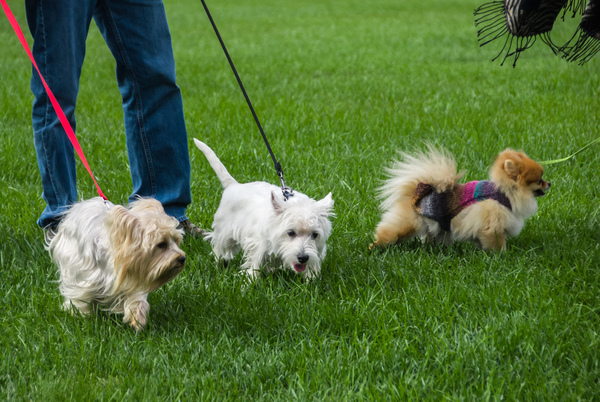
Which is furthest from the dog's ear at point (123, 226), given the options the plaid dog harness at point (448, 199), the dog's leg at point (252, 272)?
the plaid dog harness at point (448, 199)

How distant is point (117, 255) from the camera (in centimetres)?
275

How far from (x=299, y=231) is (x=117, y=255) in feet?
3.11

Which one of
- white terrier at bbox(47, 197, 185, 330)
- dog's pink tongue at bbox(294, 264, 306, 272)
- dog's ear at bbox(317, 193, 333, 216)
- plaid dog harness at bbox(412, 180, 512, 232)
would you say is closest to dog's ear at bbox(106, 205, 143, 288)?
white terrier at bbox(47, 197, 185, 330)

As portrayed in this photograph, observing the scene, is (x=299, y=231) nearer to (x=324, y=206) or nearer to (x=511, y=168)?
(x=324, y=206)

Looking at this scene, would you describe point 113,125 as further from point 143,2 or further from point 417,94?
point 417,94

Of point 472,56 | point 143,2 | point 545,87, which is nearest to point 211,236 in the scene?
point 143,2

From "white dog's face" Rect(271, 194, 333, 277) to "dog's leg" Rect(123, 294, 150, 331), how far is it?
2.46 feet

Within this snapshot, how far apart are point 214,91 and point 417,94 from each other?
2.76 metres

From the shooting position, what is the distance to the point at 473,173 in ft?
16.9

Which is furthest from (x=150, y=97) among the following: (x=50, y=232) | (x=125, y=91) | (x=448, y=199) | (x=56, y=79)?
(x=448, y=199)

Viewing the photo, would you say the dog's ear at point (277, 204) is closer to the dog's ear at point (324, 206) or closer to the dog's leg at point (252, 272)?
the dog's ear at point (324, 206)

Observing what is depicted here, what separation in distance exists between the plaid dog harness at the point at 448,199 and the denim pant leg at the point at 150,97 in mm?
1539

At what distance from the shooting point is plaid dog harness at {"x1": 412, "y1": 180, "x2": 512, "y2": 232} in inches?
151

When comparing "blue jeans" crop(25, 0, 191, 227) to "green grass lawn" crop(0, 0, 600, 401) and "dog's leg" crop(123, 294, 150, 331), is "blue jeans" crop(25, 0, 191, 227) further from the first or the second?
"dog's leg" crop(123, 294, 150, 331)
